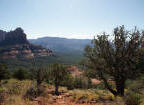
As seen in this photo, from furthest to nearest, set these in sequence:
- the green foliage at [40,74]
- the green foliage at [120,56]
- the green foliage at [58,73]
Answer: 1. the green foliage at [58,73]
2. the green foliage at [40,74]
3. the green foliage at [120,56]

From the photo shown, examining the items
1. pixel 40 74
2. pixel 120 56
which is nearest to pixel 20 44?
pixel 40 74

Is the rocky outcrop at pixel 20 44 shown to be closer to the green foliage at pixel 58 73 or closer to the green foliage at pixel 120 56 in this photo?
the green foliage at pixel 58 73

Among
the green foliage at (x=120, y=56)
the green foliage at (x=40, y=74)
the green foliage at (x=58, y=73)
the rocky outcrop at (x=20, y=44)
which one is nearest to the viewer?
the green foliage at (x=120, y=56)

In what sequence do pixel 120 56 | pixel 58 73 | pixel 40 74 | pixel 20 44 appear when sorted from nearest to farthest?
pixel 120 56 < pixel 40 74 < pixel 58 73 < pixel 20 44

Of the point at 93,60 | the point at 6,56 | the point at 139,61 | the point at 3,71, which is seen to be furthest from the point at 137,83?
the point at 6,56

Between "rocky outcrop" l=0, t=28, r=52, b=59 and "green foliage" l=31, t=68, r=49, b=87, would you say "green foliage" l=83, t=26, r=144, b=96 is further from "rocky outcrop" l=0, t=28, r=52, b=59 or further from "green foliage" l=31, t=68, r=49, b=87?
"rocky outcrop" l=0, t=28, r=52, b=59

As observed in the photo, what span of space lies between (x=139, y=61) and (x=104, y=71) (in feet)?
9.98

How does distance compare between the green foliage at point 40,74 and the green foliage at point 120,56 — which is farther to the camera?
the green foliage at point 40,74

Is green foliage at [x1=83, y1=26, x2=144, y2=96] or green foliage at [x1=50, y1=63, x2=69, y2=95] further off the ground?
green foliage at [x1=83, y1=26, x2=144, y2=96]

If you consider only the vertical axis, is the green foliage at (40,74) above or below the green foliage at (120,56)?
below

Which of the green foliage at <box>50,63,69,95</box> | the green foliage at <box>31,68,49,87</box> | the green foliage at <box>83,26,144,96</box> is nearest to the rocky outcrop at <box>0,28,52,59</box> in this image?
the green foliage at <box>31,68,49,87</box>

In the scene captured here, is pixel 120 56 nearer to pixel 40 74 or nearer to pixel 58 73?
pixel 58 73

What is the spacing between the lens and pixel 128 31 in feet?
38.0

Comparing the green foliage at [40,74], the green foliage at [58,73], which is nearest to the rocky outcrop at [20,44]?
the green foliage at [40,74]
